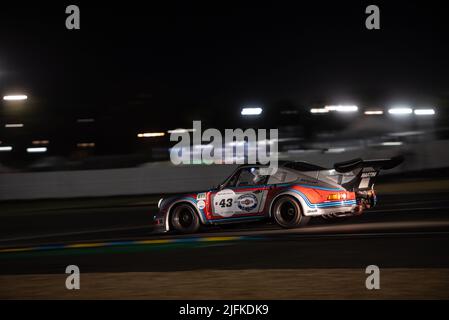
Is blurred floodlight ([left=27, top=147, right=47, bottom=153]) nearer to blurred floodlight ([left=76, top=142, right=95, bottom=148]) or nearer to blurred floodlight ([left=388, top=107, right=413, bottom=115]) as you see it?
blurred floodlight ([left=76, top=142, right=95, bottom=148])

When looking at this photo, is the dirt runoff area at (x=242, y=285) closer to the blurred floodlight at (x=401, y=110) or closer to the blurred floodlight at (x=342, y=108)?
the blurred floodlight at (x=401, y=110)

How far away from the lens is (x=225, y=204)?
12312 millimetres

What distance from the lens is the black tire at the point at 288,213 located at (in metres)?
11.6

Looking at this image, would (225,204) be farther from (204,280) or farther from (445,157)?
(445,157)

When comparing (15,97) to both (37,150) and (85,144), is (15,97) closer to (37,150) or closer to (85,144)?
(37,150)

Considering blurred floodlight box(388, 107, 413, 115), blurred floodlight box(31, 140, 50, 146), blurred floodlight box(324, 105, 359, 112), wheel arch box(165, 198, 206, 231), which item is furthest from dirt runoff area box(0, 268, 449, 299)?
blurred floodlight box(31, 140, 50, 146)

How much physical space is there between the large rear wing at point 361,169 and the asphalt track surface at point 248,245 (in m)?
0.78

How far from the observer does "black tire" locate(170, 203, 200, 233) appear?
41.8 ft

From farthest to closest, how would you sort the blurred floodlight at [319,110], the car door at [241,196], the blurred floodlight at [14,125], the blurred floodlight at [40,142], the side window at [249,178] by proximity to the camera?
1. the blurred floodlight at [40,142]
2. the blurred floodlight at [14,125]
3. the blurred floodlight at [319,110]
4. the side window at [249,178]
5. the car door at [241,196]

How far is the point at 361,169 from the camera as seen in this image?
37.7 feet

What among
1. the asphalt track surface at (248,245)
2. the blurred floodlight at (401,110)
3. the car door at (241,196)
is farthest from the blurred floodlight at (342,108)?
the car door at (241,196)

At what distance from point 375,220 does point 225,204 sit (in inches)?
118

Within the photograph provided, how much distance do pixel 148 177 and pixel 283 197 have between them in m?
15.0
